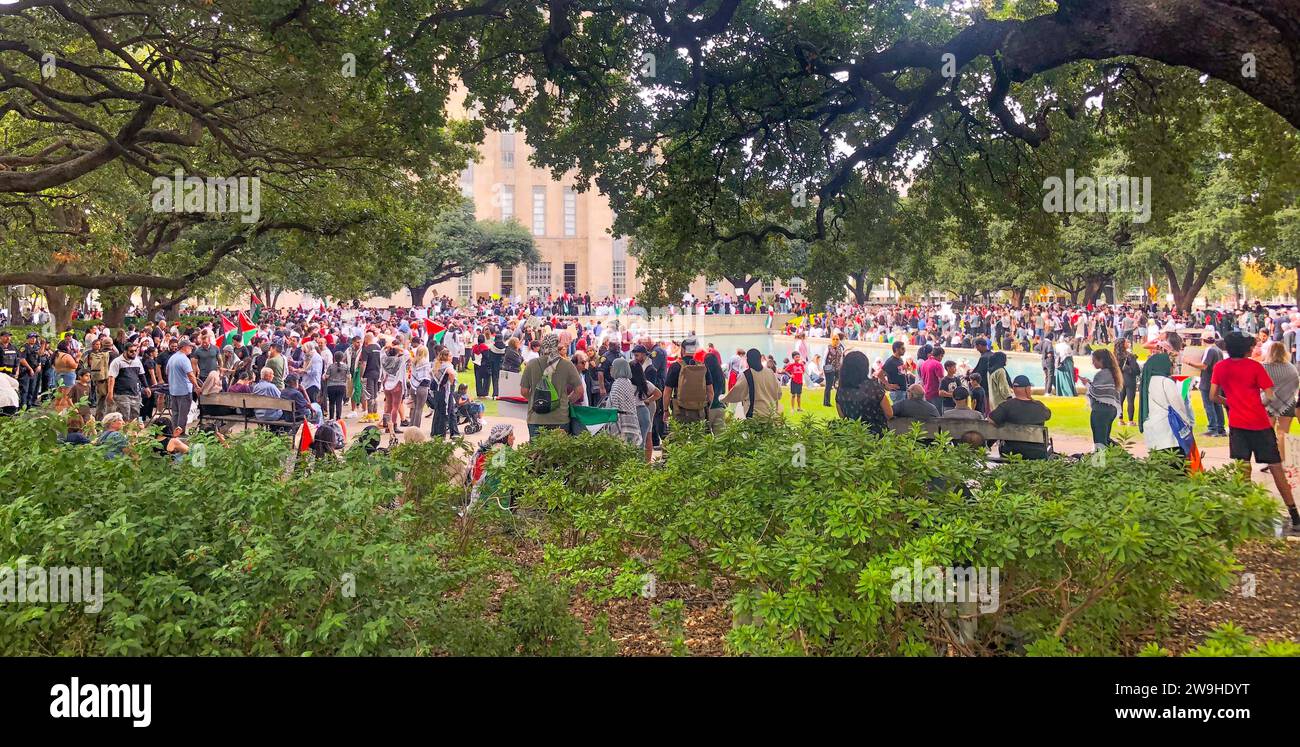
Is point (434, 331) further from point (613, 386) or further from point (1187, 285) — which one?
point (1187, 285)

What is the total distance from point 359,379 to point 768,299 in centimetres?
6845

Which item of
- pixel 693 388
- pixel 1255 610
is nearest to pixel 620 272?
pixel 693 388

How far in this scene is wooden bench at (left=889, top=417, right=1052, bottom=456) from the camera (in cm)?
915

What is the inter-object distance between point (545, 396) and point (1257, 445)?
746 centimetres

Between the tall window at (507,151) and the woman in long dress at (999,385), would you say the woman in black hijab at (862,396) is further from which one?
the tall window at (507,151)

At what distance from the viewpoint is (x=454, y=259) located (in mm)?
74812

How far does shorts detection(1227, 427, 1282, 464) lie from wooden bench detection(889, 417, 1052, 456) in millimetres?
1685

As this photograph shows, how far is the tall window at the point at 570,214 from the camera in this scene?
9156 centimetres

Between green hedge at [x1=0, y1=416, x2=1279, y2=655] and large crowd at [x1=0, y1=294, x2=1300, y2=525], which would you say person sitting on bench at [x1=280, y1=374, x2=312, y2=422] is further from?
green hedge at [x1=0, y1=416, x2=1279, y2=655]

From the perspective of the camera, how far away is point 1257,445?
9031 mm
